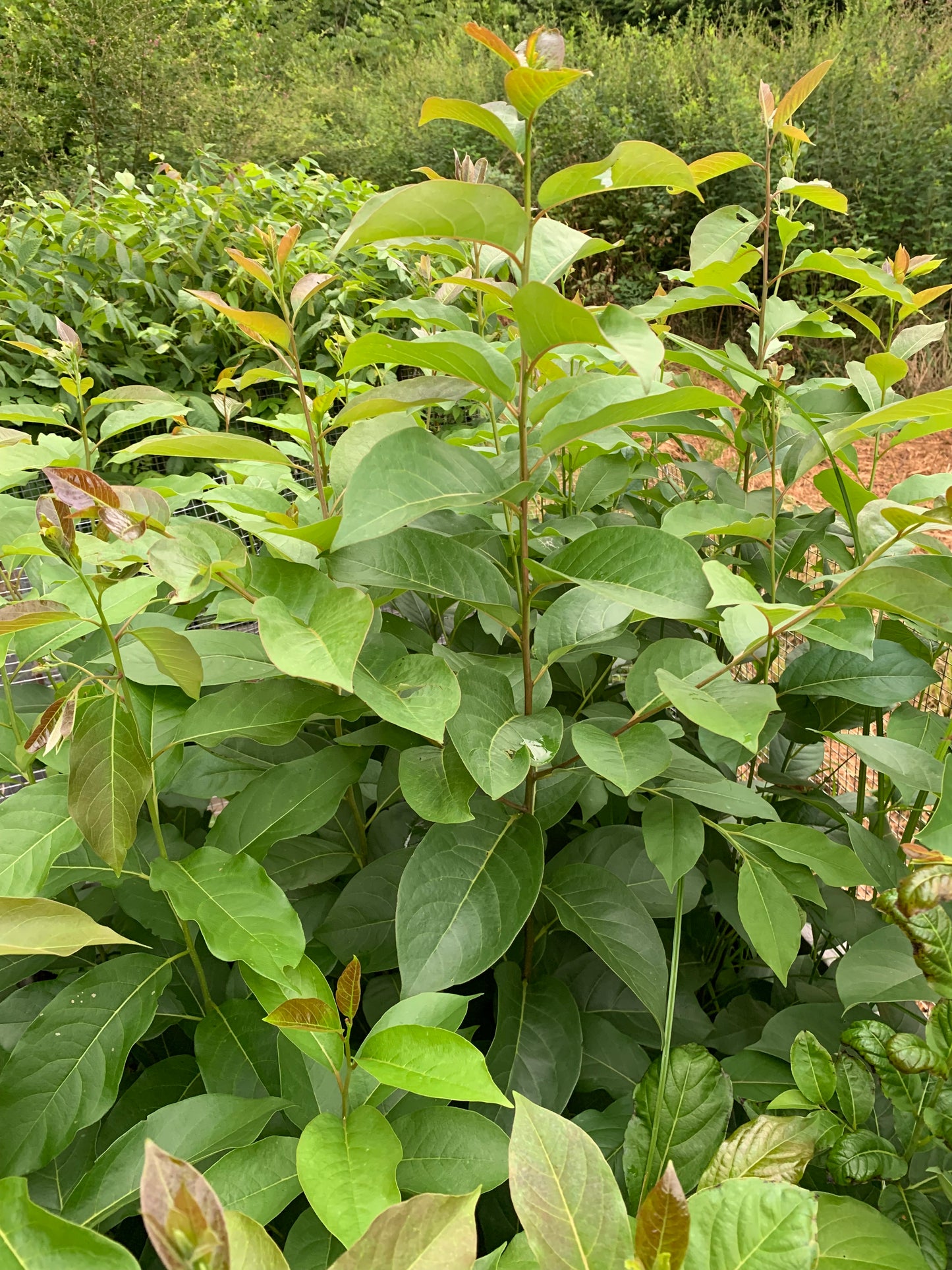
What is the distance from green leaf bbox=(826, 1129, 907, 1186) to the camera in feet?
1.75

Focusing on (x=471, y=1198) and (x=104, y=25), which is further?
(x=104, y=25)

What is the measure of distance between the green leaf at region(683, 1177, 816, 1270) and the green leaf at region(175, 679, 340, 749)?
17.1 inches

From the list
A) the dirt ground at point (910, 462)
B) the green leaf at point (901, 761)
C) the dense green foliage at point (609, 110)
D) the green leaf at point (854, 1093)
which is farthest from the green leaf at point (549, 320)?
the dense green foliage at point (609, 110)

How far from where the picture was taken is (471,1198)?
0.34 m

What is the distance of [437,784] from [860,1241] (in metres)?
0.39

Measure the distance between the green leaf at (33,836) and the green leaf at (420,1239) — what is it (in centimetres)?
40

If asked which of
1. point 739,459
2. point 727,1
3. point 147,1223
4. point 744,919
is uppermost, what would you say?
point 727,1

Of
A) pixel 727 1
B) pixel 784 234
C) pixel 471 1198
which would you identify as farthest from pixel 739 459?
pixel 727 1

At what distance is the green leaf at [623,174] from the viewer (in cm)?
57

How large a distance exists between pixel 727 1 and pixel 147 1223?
49.3 feet

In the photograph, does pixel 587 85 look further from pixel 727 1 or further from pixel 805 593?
pixel 805 593

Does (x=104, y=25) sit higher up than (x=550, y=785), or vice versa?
(x=104, y=25)

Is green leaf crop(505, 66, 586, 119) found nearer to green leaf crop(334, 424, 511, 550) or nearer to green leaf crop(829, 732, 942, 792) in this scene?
green leaf crop(334, 424, 511, 550)

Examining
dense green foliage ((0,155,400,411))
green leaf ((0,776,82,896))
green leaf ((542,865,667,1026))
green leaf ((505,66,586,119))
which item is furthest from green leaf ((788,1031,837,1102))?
dense green foliage ((0,155,400,411))
